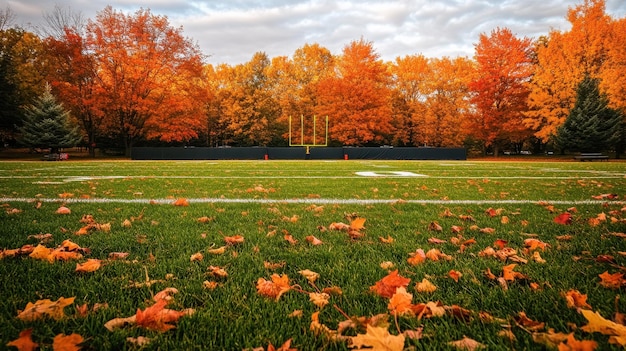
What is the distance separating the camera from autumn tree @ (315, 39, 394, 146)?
30.5 metres

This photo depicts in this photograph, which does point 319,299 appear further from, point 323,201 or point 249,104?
point 249,104

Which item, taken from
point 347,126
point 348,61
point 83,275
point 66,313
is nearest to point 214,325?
point 66,313

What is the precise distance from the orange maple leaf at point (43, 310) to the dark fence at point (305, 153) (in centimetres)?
2514

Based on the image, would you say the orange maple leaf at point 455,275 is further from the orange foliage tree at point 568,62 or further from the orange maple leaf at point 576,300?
the orange foliage tree at point 568,62

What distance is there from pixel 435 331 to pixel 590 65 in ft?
110

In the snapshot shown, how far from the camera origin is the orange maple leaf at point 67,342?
1075mm

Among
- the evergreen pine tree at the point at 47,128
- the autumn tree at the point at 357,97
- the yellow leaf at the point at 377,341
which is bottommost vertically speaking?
the yellow leaf at the point at 377,341

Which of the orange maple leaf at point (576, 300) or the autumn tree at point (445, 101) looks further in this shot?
the autumn tree at point (445, 101)

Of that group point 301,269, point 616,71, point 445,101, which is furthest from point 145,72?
point 616,71

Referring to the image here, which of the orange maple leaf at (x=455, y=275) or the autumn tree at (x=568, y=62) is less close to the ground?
the autumn tree at (x=568, y=62)

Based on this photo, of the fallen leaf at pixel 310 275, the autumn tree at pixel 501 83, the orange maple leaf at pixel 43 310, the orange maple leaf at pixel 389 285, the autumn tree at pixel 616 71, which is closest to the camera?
the orange maple leaf at pixel 43 310

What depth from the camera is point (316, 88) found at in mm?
34438

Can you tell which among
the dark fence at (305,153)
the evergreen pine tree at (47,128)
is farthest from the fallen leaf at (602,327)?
the evergreen pine tree at (47,128)

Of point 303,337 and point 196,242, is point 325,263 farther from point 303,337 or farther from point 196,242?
point 196,242
